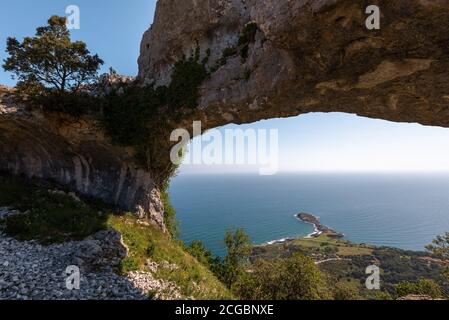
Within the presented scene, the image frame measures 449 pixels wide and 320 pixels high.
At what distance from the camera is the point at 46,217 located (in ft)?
53.4

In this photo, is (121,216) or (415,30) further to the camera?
(121,216)

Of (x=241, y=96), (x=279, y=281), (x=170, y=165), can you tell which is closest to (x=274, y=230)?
(x=279, y=281)

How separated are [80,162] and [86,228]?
12.2 meters

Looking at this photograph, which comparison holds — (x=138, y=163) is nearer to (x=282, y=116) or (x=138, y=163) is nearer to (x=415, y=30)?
(x=282, y=116)

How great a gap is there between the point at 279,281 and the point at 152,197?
19.2m

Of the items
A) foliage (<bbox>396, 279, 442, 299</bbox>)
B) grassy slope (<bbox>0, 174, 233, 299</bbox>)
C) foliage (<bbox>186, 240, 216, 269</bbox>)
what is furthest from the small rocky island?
grassy slope (<bbox>0, 174, 233, 299</bbox>)

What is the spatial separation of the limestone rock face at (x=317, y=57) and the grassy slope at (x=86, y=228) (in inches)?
413

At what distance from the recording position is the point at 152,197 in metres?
26.0

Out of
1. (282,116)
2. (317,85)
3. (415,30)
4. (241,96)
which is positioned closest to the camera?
(415,30)

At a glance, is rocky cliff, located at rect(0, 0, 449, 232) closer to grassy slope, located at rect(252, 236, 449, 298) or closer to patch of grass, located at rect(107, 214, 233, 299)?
patch of grass, located at rect(107, 214, 233, 299)

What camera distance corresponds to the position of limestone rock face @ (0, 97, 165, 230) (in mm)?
23172

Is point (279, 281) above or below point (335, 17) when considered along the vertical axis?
below

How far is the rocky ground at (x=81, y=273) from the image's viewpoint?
9664mm

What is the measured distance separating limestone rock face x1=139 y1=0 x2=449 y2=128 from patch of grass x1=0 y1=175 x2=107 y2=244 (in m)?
11.3
